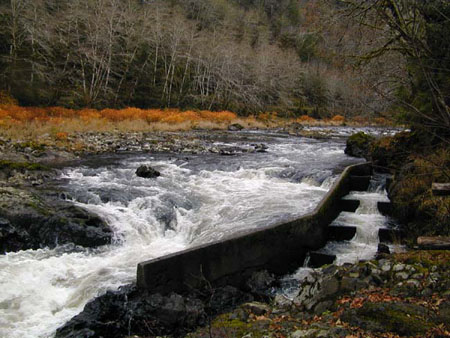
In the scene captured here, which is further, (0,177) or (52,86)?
(52,86)

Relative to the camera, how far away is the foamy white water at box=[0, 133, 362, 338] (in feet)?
20.2

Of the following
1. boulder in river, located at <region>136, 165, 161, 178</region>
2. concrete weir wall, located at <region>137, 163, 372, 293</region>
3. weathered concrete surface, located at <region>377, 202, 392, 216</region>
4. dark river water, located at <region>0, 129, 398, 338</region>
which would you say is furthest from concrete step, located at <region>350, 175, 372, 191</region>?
boulder in river, located at <region>136, 165, 161, 178</region>

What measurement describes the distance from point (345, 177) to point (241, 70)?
36681 millimetres

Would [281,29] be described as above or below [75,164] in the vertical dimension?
above

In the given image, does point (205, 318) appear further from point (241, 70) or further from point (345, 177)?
point (241, 70)

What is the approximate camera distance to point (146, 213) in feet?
32.1

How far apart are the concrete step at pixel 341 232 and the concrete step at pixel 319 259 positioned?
1.30 m

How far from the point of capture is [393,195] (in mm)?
10336

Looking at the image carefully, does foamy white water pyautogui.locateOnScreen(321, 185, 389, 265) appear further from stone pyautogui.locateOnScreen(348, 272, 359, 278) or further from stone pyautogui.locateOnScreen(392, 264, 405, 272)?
stone pyautogui.locateOnScreen(392, 264, 405, 272)

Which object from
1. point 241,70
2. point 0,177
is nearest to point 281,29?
point 241,70

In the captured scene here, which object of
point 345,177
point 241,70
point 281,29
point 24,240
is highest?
point 281,29

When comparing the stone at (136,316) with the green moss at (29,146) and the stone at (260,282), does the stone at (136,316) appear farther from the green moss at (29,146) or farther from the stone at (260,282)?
the green moss at (29,146)

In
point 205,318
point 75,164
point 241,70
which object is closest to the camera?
point 205,318

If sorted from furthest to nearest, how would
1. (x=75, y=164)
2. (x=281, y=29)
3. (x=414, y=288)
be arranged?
(x=281, y=29) < (x=75, y=164) < (x=414, y=288)
